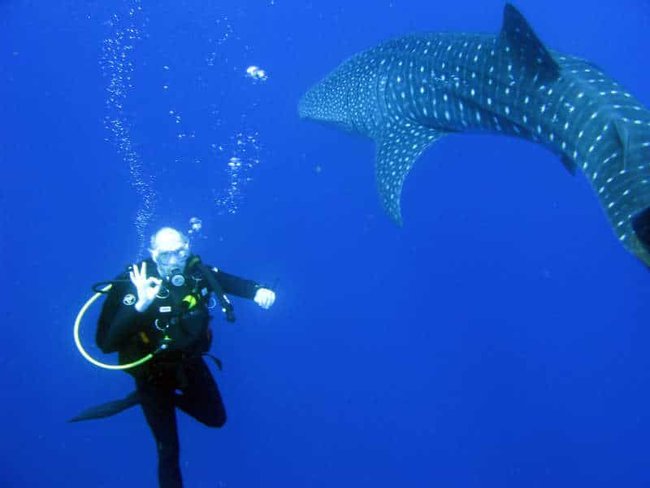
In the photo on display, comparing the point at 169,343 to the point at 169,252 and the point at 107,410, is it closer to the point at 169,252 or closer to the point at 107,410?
the point at 169,252

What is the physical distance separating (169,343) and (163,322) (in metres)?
0.21

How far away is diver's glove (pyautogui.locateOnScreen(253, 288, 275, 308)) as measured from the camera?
18.3 feet

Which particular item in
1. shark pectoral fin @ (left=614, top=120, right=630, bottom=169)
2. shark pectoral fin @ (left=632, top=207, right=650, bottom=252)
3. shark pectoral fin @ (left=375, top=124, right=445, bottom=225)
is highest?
shark pectoral fin @ (left=375, top=124, right=445, bottom=225)

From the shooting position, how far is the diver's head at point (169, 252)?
16.7 ft

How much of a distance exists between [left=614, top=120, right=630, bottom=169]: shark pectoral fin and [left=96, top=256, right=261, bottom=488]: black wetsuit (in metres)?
3.72

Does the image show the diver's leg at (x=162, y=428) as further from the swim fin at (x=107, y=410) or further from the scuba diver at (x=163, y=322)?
the swim fin at (x=107, y=410)

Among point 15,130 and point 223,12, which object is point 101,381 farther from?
point 223,12

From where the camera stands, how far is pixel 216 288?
516cm

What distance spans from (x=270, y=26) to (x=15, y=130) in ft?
33.0

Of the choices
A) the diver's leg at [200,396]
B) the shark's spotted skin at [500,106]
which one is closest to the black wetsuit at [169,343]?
the diver's leg at [200,396]

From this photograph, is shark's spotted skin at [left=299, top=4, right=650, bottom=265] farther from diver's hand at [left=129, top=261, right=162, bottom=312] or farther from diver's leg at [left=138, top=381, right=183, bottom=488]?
diver's leg at [left=138, top=381, right=183, bottom=488]

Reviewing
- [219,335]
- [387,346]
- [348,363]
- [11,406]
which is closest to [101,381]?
[11,406]

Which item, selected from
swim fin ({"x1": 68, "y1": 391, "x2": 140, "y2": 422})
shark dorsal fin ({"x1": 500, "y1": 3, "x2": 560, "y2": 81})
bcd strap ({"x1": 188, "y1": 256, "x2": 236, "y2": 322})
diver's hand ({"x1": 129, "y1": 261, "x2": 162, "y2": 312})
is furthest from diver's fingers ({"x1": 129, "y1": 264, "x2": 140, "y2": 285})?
shark dorsal fin ({"x1": 500, "y1": 3, "x2": 560, "y2": 81})

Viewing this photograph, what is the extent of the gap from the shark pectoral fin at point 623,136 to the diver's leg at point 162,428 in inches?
186
